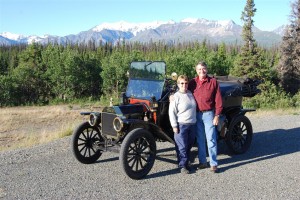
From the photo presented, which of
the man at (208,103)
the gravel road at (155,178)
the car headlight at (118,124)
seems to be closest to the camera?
the gravel road at (155,178)

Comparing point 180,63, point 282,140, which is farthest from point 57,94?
point 282,140

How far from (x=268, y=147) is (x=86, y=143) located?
15.3 feet

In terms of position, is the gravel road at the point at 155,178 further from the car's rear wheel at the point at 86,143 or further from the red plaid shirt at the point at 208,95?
the red plaid shirt at the point at 208,95

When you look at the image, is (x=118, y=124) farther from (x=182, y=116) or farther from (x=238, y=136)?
(x=238, y=136)

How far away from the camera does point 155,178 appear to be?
21.6 ft

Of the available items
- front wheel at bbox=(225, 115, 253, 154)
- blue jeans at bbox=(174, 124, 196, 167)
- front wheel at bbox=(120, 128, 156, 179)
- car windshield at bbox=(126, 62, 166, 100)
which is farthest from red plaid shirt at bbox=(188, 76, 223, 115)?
front wheel at bbox=(225, 115, 253, 154)

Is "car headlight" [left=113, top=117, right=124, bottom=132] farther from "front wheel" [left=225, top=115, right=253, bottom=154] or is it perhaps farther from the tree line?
the tree line

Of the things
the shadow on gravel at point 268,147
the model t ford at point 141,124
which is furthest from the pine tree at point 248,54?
the model t ford at point 141,124

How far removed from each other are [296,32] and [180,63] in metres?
13.0

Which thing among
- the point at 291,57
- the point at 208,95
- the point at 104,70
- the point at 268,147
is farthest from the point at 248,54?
the point at 208,95

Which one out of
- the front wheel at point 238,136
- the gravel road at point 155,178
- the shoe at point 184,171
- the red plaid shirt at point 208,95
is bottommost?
the gravel road at point 155,178

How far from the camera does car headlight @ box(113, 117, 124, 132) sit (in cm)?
654

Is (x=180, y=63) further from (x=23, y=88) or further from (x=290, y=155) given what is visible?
(x=290, y=155)

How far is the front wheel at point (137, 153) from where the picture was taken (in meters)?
6.29
